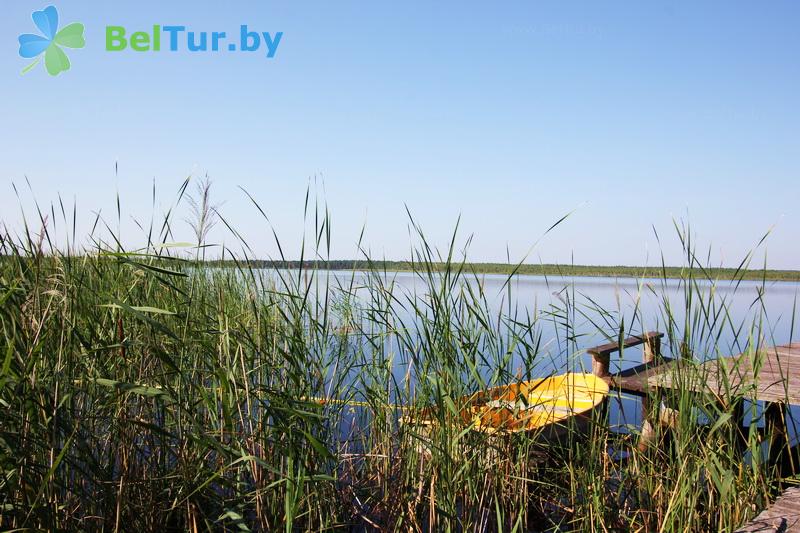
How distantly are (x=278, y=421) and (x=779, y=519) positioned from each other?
1.86 metres

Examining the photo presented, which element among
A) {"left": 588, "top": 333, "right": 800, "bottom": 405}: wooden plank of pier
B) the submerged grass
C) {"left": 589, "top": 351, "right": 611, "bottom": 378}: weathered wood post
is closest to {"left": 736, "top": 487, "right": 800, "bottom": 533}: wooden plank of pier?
the submerged grass

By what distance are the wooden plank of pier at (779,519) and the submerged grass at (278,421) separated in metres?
0.17

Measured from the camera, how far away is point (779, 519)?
2.30 metres

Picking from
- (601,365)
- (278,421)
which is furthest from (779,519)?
(601,365)

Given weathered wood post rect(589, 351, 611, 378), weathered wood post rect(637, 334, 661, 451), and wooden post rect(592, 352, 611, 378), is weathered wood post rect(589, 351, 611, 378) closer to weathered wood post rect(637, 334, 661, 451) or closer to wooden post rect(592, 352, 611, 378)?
wooden post rect(592, 352, 611, 378)

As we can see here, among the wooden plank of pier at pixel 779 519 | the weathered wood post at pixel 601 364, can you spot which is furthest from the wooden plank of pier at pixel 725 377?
the wooden plank of pier at pixel 779 519

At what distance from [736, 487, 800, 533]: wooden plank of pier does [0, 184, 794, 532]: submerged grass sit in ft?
0.56

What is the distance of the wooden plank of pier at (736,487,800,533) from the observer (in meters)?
2.21

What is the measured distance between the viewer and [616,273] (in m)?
3.37

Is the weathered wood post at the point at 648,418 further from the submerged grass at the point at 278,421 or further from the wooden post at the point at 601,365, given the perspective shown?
Answer: the wooden post at the point at 601,365

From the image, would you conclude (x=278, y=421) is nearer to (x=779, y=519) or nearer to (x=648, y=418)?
(x=779, y=519)

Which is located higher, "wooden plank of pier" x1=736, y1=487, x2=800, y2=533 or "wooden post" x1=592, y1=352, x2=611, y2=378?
"wooden plank of pier" x1=736, y1=487, x2=800, y2=533

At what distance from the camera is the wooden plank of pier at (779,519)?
7.27 ft

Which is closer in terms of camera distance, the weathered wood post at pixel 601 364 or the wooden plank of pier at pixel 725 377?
the wooden plank of pier at pixel 725 377
